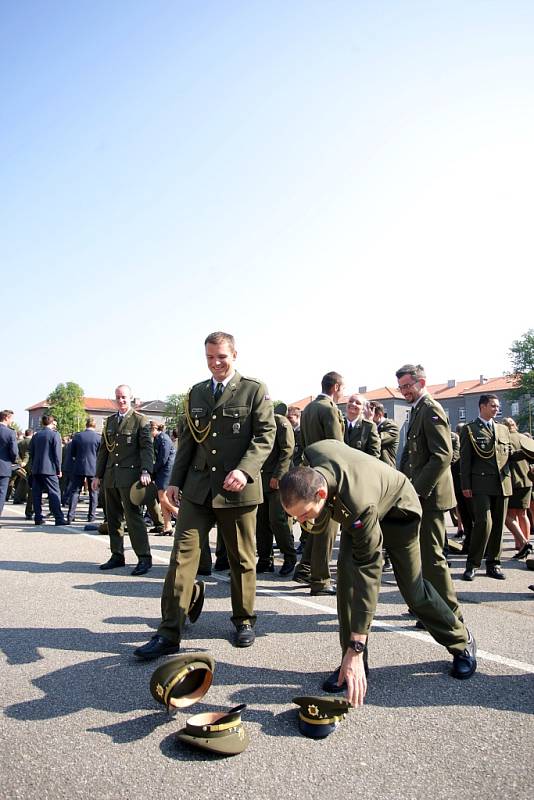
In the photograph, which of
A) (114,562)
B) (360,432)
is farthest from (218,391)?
(114,562)

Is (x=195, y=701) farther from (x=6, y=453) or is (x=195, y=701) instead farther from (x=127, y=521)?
(x=6, y=453)

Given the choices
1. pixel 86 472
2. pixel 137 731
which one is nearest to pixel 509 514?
pixel 137 731

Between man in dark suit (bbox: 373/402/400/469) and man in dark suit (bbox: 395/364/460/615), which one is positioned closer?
man in dark suit (bbox: 395/364/460/615)

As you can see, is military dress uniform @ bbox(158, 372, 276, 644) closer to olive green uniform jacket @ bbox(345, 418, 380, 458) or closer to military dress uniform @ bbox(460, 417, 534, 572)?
olive green uniform jacket @ bbox(345, 418, 380, 458)

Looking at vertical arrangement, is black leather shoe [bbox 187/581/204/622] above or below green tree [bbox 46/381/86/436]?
below

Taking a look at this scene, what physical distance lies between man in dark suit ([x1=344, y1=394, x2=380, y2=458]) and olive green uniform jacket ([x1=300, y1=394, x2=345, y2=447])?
1139 mm

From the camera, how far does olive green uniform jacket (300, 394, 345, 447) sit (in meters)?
6.45

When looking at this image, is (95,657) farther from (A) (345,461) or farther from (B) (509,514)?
(B) (509,514)

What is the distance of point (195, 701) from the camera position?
329cm

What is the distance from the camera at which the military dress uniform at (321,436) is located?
623 cm

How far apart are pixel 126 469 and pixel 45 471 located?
18.8 feet

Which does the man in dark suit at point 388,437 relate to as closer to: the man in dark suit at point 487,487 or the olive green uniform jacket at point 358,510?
the man in dark suit at point 487,487

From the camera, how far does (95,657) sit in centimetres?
424

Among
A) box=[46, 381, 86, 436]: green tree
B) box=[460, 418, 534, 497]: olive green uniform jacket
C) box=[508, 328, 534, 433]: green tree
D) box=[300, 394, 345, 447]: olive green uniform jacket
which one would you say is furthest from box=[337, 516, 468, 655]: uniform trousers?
box=[46, 381, 86, 436]: green tree
